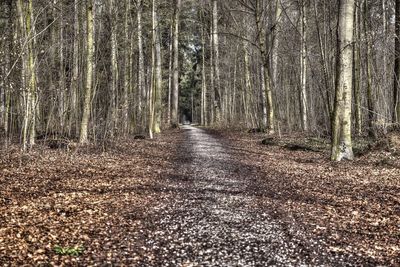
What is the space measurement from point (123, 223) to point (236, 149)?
9.69 m

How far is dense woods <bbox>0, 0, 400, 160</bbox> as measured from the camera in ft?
40.3

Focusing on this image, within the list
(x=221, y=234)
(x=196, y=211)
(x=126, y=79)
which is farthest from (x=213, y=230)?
(x=126, y=79)

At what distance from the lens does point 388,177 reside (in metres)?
9.94

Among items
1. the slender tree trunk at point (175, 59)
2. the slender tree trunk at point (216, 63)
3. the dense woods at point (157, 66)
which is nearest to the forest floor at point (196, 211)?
the dense woods at point (157, 66)

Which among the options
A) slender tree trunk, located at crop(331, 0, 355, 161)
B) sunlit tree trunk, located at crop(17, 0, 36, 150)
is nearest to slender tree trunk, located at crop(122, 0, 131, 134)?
sunlit tree trunk, located at crop(17, 0, 36, 150)

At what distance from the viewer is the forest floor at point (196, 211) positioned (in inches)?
202

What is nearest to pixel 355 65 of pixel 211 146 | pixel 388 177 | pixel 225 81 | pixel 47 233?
pixel 211 146

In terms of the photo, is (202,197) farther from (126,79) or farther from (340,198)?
(126,79)

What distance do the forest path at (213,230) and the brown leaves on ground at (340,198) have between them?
0.43 m

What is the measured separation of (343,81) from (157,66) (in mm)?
12666

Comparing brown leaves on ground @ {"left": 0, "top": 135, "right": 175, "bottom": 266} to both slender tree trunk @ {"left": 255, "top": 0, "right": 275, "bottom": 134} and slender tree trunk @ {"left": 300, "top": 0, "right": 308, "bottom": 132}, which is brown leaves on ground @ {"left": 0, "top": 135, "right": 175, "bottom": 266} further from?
slender tree trunk @ {"left": 300, "top": 0, "right": 308, "bottom": 132}

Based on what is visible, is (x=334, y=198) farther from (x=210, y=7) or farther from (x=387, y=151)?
(x=210, y=7)

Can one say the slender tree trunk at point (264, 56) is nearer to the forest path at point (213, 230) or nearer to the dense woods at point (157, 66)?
Result: the dense woods at point (157, 66)

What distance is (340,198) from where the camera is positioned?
8.02 metres
